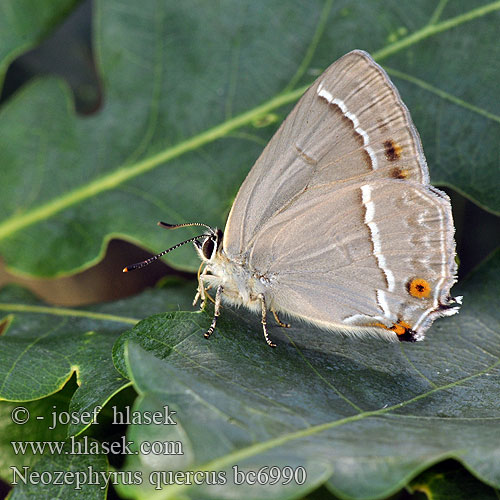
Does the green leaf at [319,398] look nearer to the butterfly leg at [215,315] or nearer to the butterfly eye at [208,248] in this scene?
the butterfly leg at [215,315]

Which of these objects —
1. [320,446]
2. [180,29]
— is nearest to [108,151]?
[180,29]

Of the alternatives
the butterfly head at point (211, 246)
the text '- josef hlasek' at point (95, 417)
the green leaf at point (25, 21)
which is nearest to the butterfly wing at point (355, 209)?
the butterfly head at point (211, 246)

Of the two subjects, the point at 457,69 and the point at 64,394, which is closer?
the point at 64,394

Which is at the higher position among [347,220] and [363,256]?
[347,220]

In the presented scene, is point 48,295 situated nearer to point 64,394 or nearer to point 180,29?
point 64,394

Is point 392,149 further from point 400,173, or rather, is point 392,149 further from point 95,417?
point 95,417

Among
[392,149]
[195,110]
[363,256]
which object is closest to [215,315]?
[363,256]
